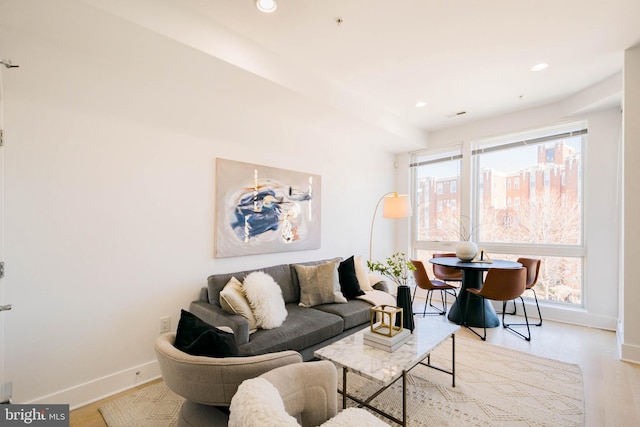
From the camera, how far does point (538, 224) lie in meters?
4.20

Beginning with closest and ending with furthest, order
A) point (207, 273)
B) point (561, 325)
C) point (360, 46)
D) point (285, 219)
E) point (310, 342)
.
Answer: point (310, 342) → point (360, 46) → point (207, 273) → point (285, 219) → point (561, 325)

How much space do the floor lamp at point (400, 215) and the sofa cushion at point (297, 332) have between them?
72cm

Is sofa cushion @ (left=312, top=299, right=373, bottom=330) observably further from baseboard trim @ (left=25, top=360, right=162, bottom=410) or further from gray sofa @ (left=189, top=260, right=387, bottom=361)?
baseboard trim @ (left=25, top=360, right=162, bottom=410)

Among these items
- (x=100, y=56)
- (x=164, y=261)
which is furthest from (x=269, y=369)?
(x=100, y=56)

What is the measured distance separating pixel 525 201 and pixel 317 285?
3.29 metres

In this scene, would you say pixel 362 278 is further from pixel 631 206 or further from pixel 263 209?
pixel 631 206

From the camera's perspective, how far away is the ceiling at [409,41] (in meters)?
2.18

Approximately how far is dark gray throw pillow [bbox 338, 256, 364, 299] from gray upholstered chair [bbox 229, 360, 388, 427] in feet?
6.30

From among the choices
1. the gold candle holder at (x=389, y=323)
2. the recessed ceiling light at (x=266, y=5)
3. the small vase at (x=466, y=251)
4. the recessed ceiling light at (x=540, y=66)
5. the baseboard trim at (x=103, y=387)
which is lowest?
the baseboard trim at (x=103, y=387)

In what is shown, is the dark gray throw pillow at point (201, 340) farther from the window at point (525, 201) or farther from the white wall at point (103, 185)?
the window at point (525, 201)

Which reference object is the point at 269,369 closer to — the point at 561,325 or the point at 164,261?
the point at 164,261

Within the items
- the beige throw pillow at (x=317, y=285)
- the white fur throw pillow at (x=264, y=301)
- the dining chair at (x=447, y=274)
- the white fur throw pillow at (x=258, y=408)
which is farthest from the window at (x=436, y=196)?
the white fur throw pillow at (x=258, y=408)

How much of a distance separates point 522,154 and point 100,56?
504cm

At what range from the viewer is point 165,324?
2.60 m
